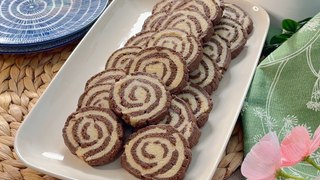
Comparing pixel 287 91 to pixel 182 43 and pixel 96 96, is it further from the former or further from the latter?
pixel 96 96

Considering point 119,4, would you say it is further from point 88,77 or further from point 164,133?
point 164,133

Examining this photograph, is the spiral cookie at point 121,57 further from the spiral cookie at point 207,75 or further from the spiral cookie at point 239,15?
the spiral cookie at point 239,15

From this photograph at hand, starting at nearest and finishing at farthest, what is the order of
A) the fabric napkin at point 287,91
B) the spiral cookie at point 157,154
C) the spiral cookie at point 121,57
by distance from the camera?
the spiral cookie at point 157,154
the fabric napkin at point 287,91
the spiral cookie at point 121,57

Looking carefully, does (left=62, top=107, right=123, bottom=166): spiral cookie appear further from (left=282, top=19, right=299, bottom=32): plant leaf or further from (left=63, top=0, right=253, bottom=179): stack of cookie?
(left=282, top=19, right=299, bottom=32): plant leaf

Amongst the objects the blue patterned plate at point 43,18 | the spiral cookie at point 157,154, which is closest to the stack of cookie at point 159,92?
the spiral cookie at point 157,154

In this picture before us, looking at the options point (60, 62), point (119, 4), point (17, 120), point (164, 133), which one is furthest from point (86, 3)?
point (164, 133)

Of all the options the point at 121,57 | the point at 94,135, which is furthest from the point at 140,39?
the point at 94,135

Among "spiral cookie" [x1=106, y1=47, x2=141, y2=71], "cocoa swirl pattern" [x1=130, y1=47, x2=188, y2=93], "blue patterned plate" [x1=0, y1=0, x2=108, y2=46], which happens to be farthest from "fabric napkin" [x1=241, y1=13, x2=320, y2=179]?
"blue patterned plate" [x1=0, y1=0, x2=108, y2=46]
